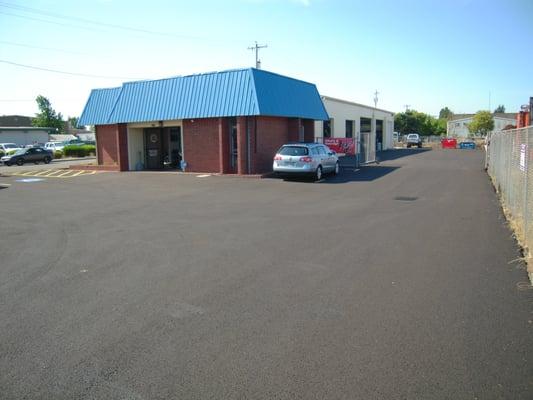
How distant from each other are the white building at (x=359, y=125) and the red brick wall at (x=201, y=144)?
8.92 m

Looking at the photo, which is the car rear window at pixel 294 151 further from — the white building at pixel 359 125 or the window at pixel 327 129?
the window at pixel 327 129

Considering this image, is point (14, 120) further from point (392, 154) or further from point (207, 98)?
point (207, 98)

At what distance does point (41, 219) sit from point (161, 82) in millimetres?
15394

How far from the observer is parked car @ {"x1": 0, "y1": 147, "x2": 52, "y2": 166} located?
38156 millimetres

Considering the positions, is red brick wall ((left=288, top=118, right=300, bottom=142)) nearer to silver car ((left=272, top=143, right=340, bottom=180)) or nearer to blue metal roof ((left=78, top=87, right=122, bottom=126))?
silver car ((left=272, top=143, right=340, bottom=180))

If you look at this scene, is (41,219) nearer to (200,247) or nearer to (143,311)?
(200,247)

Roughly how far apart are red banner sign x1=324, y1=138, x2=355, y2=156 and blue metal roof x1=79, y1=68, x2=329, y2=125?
622 centimetres

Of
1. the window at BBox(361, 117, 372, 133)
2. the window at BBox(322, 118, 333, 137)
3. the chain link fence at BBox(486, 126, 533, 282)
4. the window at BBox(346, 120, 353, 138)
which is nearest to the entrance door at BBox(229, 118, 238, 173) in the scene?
the chain link fence at BBox(486, 126, 533, 282)

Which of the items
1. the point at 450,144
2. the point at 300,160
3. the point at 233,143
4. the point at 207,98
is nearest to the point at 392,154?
the point at 450,144

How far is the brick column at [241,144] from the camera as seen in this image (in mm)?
22344

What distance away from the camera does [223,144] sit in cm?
2322

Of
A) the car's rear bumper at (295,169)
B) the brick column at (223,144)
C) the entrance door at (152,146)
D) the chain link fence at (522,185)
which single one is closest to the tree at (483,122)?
the entrance door at (152,146)

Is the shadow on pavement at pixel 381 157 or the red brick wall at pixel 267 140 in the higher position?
the red brick wall at pixel 267 140

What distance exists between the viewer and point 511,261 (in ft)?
22.7
